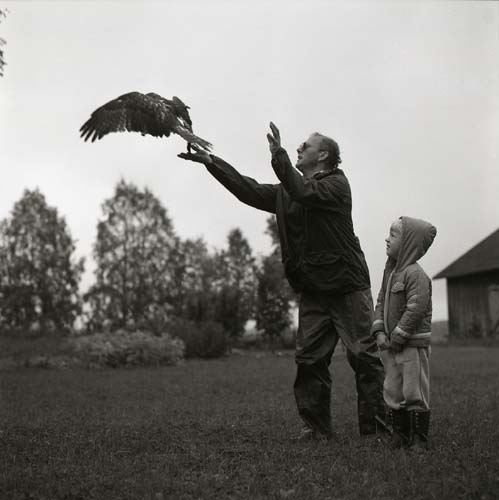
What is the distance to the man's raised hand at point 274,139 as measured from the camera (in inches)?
200

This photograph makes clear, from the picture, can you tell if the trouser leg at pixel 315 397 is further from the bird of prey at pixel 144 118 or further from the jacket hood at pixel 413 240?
the bird of prey at pixel 144 118

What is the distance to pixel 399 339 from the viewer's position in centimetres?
503

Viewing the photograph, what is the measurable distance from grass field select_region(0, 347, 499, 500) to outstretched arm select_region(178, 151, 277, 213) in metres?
1.98

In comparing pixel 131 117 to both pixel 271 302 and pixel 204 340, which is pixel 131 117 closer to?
pixel 204 340

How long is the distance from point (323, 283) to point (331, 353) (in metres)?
0.60

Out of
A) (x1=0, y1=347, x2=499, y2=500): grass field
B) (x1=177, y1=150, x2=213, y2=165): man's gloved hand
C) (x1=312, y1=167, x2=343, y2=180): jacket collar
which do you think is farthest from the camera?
(x1=312, y1=167, x2=343, y2=180): jacket collar

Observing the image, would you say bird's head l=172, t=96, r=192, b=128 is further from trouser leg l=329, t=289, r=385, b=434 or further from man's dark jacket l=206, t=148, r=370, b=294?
trouser leg l=329, t=289, r=385, b=434

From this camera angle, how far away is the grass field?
400cm

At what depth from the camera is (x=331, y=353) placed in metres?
5.59

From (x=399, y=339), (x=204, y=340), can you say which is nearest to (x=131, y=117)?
(x=399, y=339)

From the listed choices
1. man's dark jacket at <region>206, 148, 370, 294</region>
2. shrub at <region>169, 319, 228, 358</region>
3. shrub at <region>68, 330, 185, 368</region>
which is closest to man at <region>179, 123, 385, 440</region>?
man's dark jacket at <region>206, 148, 370, 294</region>

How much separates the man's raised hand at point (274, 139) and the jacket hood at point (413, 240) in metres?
1.14

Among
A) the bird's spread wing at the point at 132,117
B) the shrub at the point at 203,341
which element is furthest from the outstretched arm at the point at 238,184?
the shrub at the point at 203,341

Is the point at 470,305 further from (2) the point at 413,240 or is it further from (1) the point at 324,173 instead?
(2) the point at 413,240
